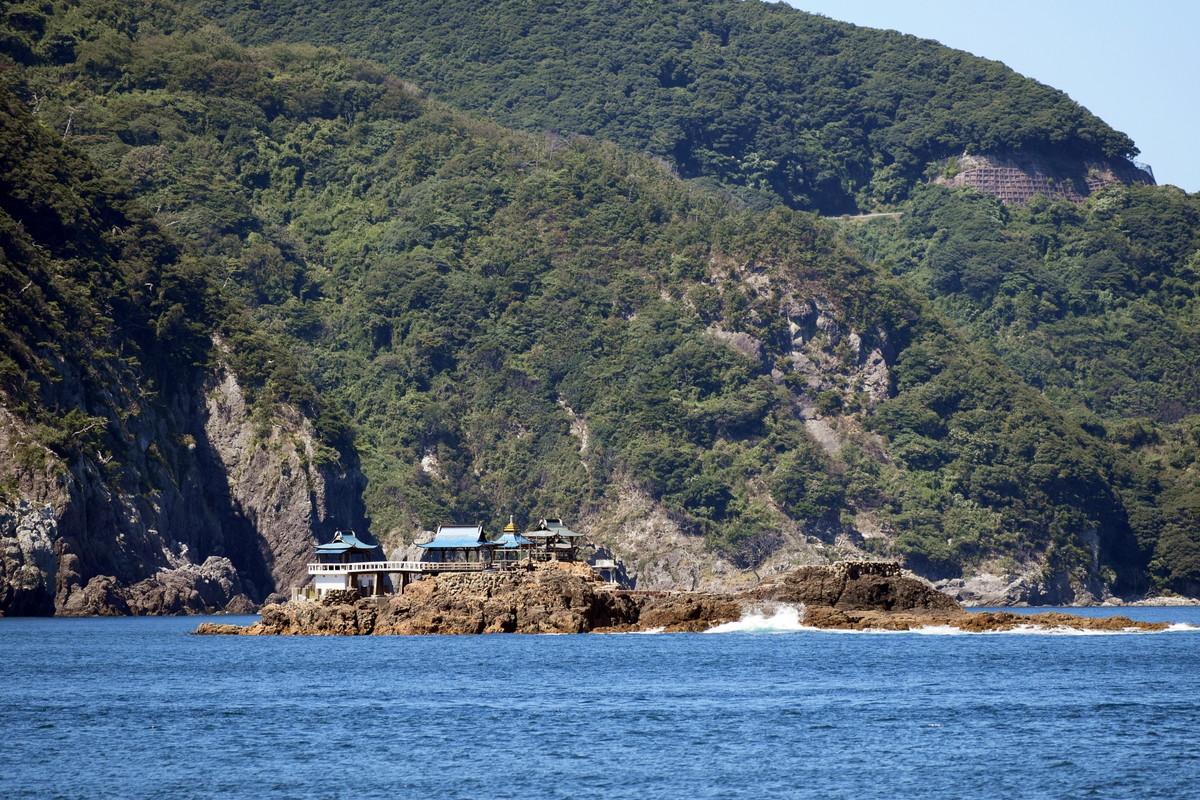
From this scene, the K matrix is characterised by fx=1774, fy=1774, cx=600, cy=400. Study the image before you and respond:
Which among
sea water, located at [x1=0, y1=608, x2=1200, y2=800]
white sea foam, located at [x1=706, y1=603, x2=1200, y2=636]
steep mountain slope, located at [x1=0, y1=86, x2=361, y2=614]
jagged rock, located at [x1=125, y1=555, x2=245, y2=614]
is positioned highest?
steep mountain slope, located at [x1=0, y1=86, x2=361, y2=614]

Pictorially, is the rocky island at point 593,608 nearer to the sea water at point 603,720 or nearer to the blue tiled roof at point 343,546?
the sea water at point 603,720

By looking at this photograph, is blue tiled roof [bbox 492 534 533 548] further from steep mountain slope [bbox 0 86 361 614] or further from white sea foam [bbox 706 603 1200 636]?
steep mountain slope [bbox 0 86 361 614]

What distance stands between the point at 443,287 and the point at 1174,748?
146113mm

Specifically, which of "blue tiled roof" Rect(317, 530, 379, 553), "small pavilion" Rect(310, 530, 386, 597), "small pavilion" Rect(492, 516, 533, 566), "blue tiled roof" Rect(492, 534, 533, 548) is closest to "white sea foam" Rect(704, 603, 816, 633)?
"small pavilion" Rect(492, 516, 533, 566)

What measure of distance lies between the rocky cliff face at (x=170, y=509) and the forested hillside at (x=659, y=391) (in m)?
3.77

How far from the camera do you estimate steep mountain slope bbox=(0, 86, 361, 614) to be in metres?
109

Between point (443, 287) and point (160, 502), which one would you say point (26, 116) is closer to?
point (160, 502)

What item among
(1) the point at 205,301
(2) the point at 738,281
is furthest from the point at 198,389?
(2) the point at 738,281

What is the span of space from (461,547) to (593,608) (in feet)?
36.3

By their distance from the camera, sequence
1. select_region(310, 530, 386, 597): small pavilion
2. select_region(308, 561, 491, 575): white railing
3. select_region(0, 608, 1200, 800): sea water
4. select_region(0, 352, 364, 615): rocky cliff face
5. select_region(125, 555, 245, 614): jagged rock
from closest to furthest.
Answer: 1. select_region(0, 608, 1200, 800): sea water
2. select_region(308, 561, 491, 575): white railing
3. select_region(310, 530, 386, 597): small pavilion
4. select_region(0, 352, 364, 615): rocky cliff face
5. select_region(125, 555, 245, 614): jagged rock

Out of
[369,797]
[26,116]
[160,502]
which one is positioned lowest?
[369,797]

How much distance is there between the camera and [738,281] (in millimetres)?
187000

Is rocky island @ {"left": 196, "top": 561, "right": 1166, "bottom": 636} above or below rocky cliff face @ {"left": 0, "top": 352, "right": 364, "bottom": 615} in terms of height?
below

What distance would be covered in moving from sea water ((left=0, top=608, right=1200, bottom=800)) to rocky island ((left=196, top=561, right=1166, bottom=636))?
6.76m
